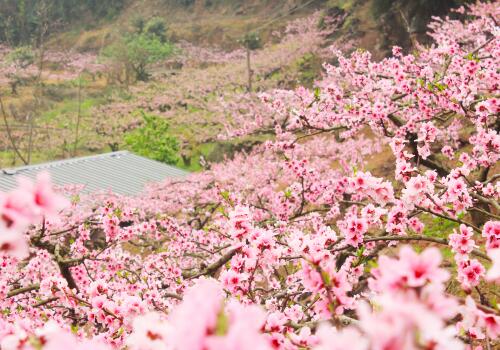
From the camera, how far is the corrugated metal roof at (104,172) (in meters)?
16.7

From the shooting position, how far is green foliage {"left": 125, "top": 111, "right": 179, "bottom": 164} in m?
23.4

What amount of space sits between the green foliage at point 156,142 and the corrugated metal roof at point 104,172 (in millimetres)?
2538

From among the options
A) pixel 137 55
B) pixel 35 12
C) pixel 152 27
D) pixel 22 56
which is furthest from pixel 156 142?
pixel 35 12

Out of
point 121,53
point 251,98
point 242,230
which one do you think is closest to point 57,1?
point 121,53

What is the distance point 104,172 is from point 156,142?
5.29m

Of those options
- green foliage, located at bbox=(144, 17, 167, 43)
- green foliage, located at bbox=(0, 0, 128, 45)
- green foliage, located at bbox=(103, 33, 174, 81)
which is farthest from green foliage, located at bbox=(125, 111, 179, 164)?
green foliage, located at bbox=(0, 0, 128, 45)

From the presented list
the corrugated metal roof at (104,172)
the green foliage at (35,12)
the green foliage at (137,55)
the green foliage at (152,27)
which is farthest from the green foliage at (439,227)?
the green foliage at (35,12)

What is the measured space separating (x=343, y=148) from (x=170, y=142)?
42.3ft

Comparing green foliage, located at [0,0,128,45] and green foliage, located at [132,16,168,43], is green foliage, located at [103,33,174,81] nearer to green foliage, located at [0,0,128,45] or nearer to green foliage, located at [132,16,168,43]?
green foliage, located at [132,16,168,43]

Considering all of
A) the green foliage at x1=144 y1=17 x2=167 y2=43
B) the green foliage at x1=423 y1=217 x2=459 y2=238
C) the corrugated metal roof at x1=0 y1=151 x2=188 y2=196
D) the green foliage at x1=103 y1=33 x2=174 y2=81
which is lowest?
the corrugated metal roof at x1=0 y1=151 x2=188 y2=196

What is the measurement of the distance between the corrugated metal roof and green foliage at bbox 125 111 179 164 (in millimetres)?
2538

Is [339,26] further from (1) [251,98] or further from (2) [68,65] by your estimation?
(2) [68,65]

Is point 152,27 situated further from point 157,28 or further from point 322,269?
point 322,269

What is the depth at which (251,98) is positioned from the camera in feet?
68.0
